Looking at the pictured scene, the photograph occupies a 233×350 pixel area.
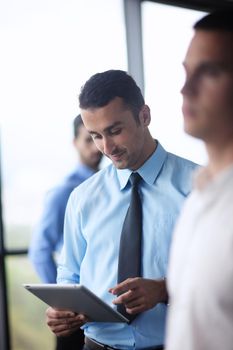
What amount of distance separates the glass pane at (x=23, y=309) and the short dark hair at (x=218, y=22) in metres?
2.65

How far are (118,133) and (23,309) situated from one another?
205 centimetres

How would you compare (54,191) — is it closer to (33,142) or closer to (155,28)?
(33,142)

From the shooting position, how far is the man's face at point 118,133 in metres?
1.75

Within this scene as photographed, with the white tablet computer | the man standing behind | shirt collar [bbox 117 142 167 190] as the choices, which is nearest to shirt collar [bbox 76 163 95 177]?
shirt collar [bbox 117 142 167 190]

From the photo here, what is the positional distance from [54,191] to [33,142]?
0.52 meters

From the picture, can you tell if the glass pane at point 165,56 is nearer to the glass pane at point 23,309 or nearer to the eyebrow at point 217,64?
the glass pane at point 23,309

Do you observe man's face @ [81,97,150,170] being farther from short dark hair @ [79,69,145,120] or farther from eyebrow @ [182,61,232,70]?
eyebrow @ [182,61,232,70]

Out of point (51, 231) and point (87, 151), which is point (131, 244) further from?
point (87, 151)

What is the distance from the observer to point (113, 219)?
1.78 m

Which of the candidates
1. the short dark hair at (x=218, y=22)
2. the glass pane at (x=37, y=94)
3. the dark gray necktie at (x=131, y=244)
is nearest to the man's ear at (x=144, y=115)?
the dark gray necktie at (x=131, y=244)

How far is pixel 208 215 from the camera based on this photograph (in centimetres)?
91

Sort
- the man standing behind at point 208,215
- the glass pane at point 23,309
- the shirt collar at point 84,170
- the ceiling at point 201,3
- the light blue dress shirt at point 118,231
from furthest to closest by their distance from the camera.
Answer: the ceiling at point 201,3, the glass pane at point 23,309, the shirt collar at point 84,170, the light blue dress shirt at point 118,231, the man standing behind at point 208,215

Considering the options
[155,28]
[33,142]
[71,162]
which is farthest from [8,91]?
[155,28]

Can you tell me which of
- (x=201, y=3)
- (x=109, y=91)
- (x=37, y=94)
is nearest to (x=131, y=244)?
(x=109, y=91)
